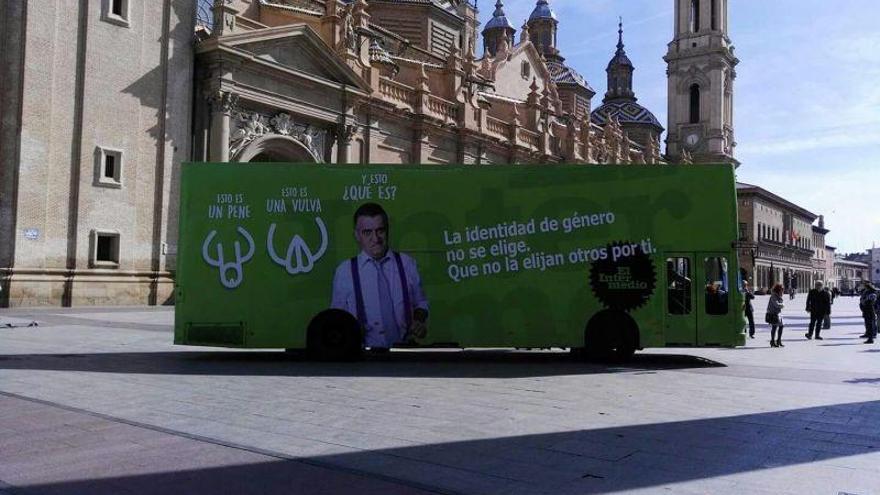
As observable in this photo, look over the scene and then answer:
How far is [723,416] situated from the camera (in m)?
8.02

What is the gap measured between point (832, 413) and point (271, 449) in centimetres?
629

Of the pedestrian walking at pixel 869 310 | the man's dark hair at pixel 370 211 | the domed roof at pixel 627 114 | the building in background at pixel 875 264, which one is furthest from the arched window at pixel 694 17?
the building in background at pixel 875 264

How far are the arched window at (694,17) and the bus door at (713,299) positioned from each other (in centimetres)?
8385

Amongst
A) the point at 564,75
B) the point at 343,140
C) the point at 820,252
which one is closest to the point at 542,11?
the point at 564,75

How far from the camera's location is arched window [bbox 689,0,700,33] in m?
87.7

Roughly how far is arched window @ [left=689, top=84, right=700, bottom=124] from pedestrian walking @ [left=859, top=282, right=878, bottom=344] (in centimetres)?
7337

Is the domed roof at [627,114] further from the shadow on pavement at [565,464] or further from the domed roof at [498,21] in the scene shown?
the shadow on pavement at [565,464]

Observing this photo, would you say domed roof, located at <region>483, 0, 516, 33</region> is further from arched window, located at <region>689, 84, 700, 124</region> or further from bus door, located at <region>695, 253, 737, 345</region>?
bus door, located at <region>695, 253, 737, 345</region>

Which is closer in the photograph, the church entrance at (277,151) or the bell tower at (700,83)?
the church entrance at (277,151)

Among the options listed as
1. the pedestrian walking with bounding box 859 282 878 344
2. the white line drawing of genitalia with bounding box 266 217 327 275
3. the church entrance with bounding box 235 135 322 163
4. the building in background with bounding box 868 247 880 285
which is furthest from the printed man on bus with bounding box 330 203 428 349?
the building in background with bounding box 868 247 880 285

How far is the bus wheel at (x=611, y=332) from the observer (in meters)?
12.2

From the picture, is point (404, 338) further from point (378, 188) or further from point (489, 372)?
point (378, 188)

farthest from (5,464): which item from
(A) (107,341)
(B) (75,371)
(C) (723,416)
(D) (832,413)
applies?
(A) (107,341)

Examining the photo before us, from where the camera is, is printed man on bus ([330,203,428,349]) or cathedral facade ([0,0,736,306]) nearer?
printed man on bus ([330,203,428,349])
